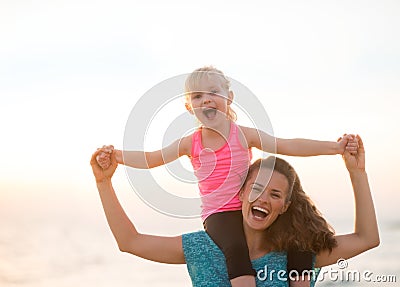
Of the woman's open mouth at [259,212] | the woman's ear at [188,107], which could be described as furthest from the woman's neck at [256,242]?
the woman's ear at [188,107]

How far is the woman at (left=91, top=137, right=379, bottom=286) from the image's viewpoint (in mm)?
5086

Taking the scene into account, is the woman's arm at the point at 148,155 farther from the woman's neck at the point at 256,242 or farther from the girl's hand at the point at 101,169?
the woman's neck at the point at 256,242

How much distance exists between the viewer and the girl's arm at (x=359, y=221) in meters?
5.25

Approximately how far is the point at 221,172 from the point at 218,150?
16 cm

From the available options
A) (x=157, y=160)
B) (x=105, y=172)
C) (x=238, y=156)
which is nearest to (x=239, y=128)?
(x=238, y=156)

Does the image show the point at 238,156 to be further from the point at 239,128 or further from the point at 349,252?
the point at 349,252

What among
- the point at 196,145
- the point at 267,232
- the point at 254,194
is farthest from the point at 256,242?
the point at 196,145

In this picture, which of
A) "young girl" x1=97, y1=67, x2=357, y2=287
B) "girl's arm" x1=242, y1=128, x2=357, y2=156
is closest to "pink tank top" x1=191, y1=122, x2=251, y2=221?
"young girl" x1=97, y1=67, x2=357, y2=287

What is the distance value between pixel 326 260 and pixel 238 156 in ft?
2.95

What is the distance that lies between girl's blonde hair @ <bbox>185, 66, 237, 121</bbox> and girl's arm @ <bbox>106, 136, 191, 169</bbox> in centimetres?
30

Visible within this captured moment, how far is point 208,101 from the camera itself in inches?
209

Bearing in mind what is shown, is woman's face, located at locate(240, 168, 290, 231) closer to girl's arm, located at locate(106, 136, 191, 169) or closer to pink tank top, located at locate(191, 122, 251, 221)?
pink tank top, located at locate(191, 122, 251, 221)

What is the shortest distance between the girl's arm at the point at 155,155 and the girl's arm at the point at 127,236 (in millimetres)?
73

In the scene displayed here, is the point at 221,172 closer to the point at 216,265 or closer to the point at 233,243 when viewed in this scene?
the point at 233,243
